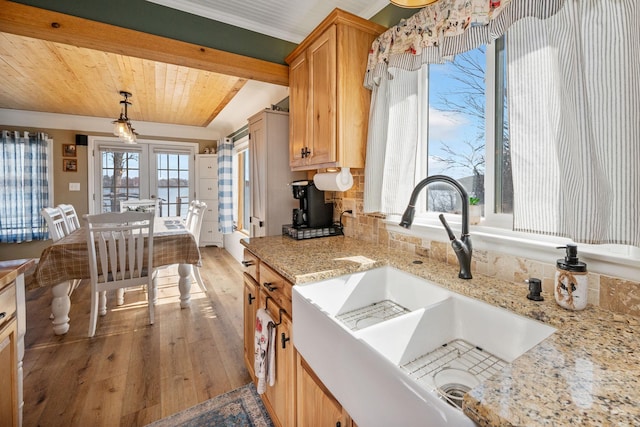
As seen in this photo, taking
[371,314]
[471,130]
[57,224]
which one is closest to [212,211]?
[57,224]

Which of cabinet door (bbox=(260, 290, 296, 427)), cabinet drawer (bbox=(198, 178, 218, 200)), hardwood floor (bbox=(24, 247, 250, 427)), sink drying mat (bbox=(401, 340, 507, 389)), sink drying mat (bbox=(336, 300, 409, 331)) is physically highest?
cabinet drawer (bbox=(198, 178, 218, 200))

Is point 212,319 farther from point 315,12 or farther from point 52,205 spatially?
point 52,205

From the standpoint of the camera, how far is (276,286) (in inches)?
52.5

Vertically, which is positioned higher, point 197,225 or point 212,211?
point 212,211

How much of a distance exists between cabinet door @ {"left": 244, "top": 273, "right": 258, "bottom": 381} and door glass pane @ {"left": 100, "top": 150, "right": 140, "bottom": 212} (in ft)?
15.0

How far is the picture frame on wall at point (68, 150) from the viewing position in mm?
4672

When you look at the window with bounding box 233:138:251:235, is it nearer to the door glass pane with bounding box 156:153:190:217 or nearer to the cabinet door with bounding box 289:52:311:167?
the door glass pane with bounding box 156:153:190:217

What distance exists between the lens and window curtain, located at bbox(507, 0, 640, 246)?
806 millimetres

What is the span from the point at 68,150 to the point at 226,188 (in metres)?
2.55

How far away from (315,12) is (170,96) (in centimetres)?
265

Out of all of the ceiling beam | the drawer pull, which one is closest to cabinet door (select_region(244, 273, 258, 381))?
the drawer pull

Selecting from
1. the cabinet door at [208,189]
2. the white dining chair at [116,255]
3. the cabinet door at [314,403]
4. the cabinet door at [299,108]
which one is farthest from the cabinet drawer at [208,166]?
the cabinet door at [314,403]

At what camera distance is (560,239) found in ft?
3.39

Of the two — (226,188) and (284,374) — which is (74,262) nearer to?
(284,374)
